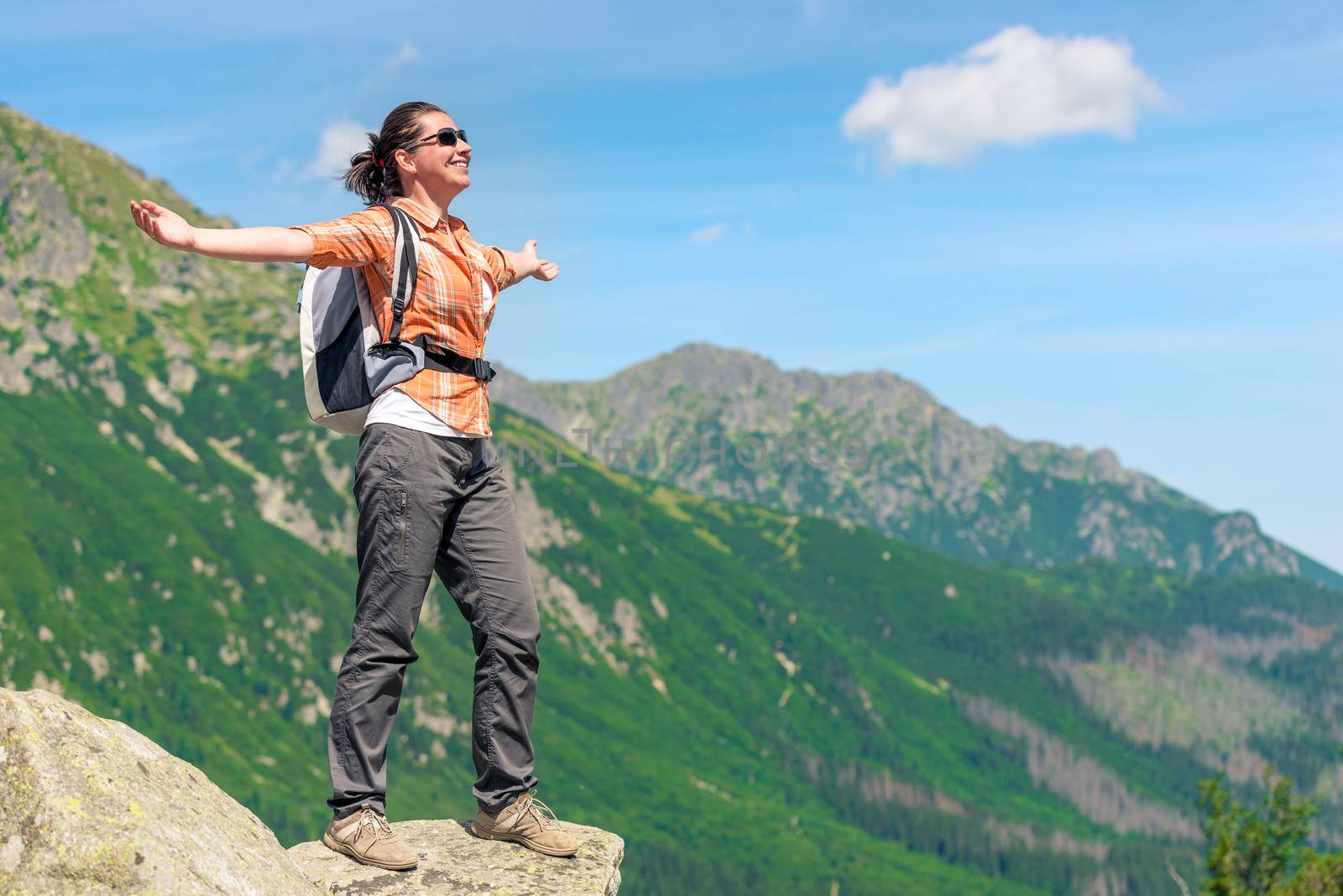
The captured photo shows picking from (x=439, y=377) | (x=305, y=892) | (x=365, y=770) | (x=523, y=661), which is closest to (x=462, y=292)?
(x=439, y=377)

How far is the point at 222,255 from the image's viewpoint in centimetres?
897

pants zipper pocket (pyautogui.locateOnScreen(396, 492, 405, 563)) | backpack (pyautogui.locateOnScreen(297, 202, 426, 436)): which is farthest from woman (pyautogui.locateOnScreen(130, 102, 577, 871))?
backpack (pyautogui.locateOnScreen(297, 202, 426, 436))

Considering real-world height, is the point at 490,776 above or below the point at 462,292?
below

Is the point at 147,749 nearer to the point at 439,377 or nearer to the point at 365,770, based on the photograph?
Answer: the point at 365,770

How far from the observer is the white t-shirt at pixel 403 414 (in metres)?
10.4

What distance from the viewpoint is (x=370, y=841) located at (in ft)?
35.1

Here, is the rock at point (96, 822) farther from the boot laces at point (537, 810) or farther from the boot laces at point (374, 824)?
the boot laces at point (537, 810)

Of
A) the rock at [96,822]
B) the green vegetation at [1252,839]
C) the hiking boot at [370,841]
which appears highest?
the rock at [96,822]

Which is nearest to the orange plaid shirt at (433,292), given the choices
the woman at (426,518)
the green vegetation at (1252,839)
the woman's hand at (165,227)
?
the woman at (426,518)

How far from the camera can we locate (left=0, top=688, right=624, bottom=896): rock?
305 inches

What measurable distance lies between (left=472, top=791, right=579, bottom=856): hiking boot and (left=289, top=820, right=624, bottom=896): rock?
0.09 meters

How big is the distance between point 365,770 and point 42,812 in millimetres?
3171

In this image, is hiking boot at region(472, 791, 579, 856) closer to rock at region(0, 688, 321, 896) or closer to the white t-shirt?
rock at region(0, 688, 321, 896)

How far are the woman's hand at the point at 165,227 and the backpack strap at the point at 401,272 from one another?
1.76 metres
